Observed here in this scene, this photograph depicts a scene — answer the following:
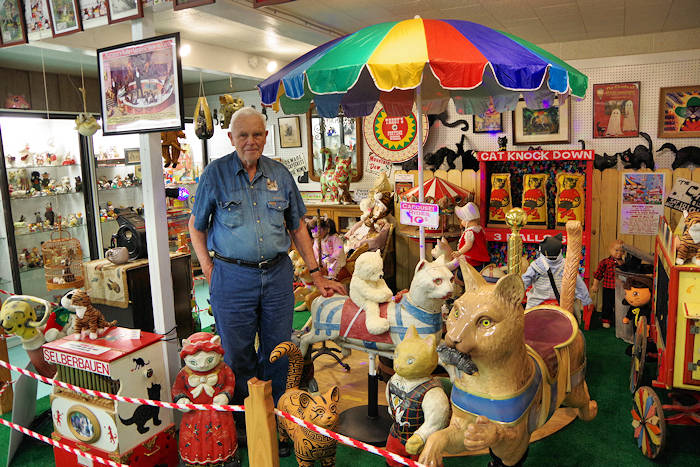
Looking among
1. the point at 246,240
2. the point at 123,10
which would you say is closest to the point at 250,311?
the point at 246,240

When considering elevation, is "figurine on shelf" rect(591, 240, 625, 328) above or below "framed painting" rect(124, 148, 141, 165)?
below

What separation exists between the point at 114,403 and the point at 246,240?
44.8 inches

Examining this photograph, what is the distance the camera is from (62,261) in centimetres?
650

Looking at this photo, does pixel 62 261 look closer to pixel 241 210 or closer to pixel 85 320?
pixel 85 320

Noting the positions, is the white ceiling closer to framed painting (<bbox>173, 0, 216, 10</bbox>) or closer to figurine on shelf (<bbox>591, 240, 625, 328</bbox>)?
framed painting (<bbox>173, 0, 216, 10</bbox>)

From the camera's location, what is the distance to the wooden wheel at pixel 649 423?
304 cm

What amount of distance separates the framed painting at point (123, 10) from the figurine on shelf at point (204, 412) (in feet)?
6.54

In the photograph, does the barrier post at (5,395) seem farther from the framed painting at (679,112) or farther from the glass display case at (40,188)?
the framed painting at (679,112)

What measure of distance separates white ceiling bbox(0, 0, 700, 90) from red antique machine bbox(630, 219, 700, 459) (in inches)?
93.8

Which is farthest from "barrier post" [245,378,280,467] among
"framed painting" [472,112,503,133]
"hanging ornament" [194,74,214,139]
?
"framed painting" [472,112,503,133]

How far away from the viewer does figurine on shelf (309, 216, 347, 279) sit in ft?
20.3

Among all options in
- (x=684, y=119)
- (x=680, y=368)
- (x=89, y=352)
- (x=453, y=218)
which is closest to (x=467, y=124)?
(x=453, y=218)

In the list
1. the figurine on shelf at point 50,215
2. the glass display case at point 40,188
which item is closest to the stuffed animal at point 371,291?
the glass display case at point 40,188

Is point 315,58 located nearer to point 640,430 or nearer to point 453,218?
point 640,430
